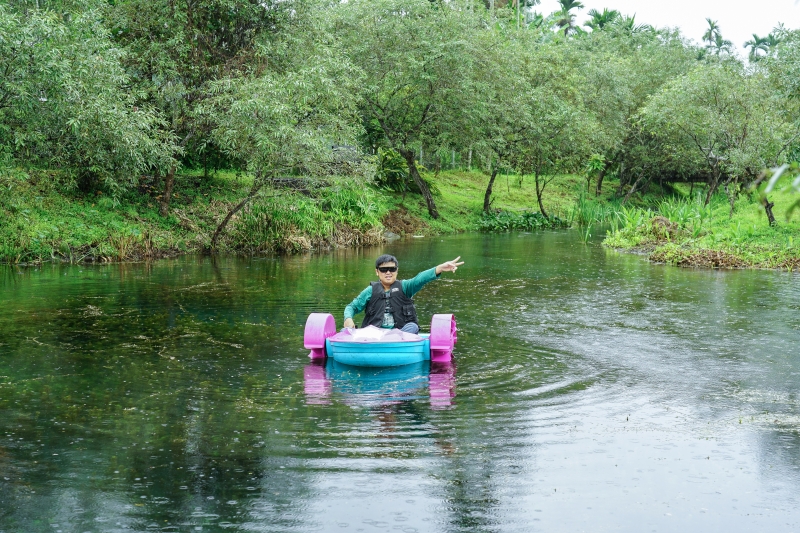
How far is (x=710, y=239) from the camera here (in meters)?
23.2

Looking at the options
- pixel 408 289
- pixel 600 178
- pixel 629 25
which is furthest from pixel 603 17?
pixel 408 289

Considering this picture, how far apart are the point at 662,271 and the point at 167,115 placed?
14611 mm

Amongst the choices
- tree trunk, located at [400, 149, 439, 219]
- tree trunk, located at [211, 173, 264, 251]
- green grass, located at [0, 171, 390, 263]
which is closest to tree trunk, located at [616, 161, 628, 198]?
tree trunk, located at [400, 149, 439, 219]

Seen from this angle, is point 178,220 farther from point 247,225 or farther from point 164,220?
point 247,225

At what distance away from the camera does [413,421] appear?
24.0ft

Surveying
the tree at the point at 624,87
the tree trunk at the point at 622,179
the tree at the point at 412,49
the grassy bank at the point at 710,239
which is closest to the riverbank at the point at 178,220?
the tree at the point at 412,49

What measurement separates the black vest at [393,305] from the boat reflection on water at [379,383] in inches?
23.0

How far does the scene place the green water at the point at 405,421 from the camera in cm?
528

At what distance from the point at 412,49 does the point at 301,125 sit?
10742mm

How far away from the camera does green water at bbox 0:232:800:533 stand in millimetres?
5277

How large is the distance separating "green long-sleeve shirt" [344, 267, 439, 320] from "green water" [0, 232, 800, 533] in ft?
2.79

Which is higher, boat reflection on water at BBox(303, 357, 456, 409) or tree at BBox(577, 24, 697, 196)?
tree at BBox(577, 24, 697, 196)

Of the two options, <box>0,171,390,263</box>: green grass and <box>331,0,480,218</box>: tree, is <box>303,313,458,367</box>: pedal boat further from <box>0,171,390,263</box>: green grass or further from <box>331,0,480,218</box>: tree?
<box>331,0,480,218</box>: tree

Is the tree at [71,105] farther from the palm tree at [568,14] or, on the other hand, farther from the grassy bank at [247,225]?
the palm tree at [568,14]
